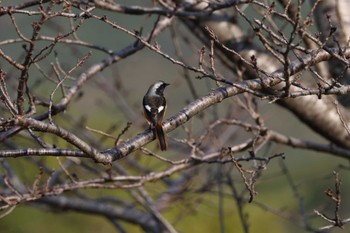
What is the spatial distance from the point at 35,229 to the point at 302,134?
12894mm

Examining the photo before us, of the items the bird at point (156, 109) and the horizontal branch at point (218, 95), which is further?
the bird at point (156, 109)

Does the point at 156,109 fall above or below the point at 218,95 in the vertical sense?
above

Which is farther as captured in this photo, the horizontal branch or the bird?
the bird

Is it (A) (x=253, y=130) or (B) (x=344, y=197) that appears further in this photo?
(B) (x=344, y=197)

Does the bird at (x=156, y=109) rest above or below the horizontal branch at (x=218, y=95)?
above

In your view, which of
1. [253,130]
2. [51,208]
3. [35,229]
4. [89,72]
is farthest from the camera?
[35,229]

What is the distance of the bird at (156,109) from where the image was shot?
3.84 m

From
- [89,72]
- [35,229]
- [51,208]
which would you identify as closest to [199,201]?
[51,208]

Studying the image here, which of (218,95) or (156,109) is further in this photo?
(156,109)

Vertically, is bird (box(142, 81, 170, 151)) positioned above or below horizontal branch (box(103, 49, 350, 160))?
above

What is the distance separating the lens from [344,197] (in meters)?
31.4

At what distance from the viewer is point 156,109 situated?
4.77m

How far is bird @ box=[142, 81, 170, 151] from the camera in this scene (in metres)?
3.84

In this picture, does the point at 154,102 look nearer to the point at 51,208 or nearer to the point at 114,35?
the point at 51,208
